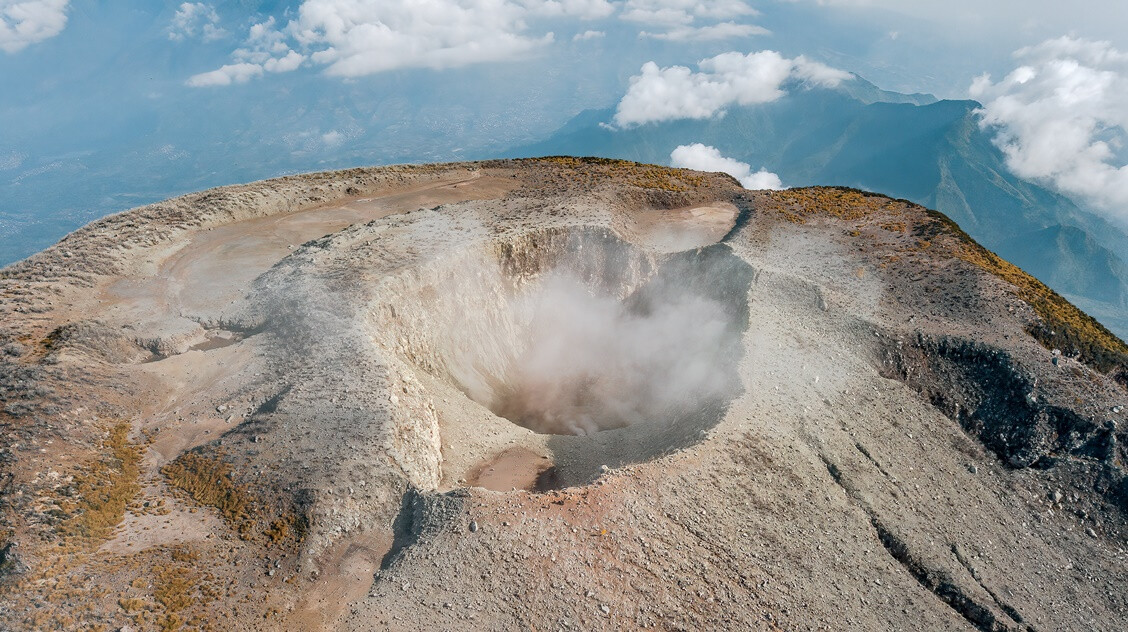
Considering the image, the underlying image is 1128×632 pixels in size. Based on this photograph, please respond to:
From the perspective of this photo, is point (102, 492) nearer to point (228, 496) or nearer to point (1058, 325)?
point (228, 496)

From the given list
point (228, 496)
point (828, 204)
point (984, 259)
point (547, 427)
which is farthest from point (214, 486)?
point (984, 259)

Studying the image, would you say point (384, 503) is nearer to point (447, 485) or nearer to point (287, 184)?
point (447, 485)

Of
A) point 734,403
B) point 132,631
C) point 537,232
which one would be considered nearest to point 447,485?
point 132,631

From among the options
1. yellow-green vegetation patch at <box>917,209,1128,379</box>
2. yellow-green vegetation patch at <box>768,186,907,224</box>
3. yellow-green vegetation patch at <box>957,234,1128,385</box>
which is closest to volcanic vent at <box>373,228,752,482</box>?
yellow-green vegetation patch at <box>768,186,907,224</box>

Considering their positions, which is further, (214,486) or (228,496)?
(214,486)

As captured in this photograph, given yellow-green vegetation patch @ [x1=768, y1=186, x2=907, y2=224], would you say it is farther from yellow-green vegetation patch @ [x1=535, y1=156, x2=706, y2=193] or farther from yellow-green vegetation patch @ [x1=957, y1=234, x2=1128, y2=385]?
yellow-green vegetation patch @ [x1=957, y1=234, x2=1128, y2=385]
